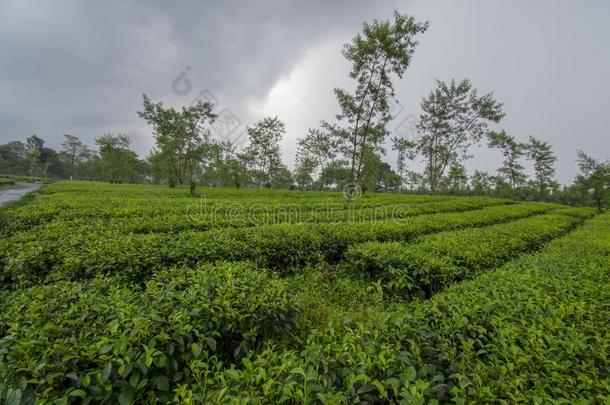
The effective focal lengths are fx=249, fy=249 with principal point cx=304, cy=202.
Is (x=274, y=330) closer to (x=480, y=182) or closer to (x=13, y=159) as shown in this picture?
(x=480, y=182)

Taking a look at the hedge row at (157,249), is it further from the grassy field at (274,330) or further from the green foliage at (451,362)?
the green foliage at (451,362)

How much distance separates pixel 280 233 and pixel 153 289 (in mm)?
3229

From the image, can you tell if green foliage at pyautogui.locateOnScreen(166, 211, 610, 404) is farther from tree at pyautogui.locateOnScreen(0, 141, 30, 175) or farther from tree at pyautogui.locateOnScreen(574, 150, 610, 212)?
tree at pyautogui.locateOnScreen(0, 141, 30, 175)

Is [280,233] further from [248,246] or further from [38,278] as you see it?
[38,278]

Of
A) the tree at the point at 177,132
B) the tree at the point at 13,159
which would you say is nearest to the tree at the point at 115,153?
the tree at the point at 177,132

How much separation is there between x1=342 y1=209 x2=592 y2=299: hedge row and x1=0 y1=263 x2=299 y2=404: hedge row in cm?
266

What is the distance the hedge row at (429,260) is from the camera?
465 centimetres

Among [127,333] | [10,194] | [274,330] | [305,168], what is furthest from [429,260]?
[305,168]

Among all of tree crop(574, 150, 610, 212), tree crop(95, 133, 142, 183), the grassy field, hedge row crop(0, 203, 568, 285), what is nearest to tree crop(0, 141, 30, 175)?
tree crop(95, 133, 142, 183)

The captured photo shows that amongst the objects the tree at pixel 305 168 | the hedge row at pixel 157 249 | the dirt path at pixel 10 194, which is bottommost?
the hedge row at pixel 157 249

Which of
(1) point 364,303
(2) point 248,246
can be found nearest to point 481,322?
(1) point 364,303

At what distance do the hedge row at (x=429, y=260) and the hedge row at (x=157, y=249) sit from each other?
95 cm

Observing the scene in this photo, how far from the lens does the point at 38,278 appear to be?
12.6ft

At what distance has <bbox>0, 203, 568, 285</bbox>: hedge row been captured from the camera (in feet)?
12.5
